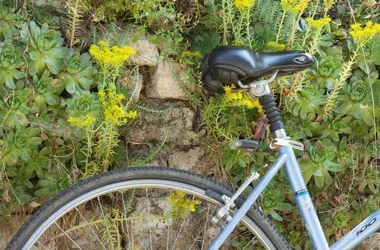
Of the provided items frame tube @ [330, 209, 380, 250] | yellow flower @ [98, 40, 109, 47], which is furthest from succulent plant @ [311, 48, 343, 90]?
yellow flower @ [98, 40, 109, 47]

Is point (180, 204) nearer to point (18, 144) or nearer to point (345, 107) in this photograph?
point (18, 144)

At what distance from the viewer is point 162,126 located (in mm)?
2633

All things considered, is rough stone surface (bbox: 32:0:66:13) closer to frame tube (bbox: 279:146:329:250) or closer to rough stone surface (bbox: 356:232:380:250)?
frame tube (bbox: 279:146:329:250)

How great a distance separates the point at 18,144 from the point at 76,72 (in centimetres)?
35

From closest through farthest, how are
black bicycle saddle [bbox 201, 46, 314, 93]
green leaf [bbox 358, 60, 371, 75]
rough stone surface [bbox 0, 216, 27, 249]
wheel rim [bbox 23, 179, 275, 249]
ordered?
wheel rim [bbox 23, 179, 275, 249], black bicycle saddle [bbox 201, 46, 314, 93], rough stone surface [bbox 0, 216, 27, 249], green leaf [bbox 358, 60, 371, 75]

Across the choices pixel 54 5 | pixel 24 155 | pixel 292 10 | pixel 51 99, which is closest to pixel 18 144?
pixel 24 155

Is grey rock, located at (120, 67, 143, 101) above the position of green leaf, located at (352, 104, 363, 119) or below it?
above

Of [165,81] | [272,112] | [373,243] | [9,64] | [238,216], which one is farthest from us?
[373,243]

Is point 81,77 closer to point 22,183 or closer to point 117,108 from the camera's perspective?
point 117,108

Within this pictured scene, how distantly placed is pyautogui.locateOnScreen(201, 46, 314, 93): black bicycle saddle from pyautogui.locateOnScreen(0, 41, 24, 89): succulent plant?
0.72 meters

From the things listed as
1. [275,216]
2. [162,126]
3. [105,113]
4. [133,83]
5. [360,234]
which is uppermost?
[133,83]

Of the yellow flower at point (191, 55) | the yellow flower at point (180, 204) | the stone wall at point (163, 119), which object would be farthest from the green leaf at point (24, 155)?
the yellow flower at point (191, 55)

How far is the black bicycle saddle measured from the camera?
2.12 meters

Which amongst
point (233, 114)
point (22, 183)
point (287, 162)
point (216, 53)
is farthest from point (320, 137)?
point (22, 183)
